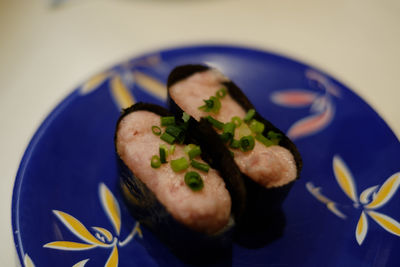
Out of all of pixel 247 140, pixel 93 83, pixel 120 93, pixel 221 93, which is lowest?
pixel 247 140

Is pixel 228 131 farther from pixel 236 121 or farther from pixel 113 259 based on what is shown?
pixel 113 259

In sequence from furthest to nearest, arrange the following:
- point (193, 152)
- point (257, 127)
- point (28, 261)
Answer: point (257, 127)
point (193, 152)
point (28, 261)

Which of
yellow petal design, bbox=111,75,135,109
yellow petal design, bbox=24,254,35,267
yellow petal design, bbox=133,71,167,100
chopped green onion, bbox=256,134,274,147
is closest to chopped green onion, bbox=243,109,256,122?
chopped green onion, bbox=256,134,274,147

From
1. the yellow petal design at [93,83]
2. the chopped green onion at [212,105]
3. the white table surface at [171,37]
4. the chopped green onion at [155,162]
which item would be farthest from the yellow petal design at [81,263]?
the white table surface at [171,37]

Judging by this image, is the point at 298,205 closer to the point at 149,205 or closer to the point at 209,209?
the point at 209,209

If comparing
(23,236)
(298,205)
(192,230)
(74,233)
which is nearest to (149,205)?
(192,230)

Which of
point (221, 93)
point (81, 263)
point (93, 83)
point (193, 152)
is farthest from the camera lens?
point (93, 83)

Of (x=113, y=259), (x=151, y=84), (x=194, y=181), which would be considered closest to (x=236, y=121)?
(x=194, y=181)
